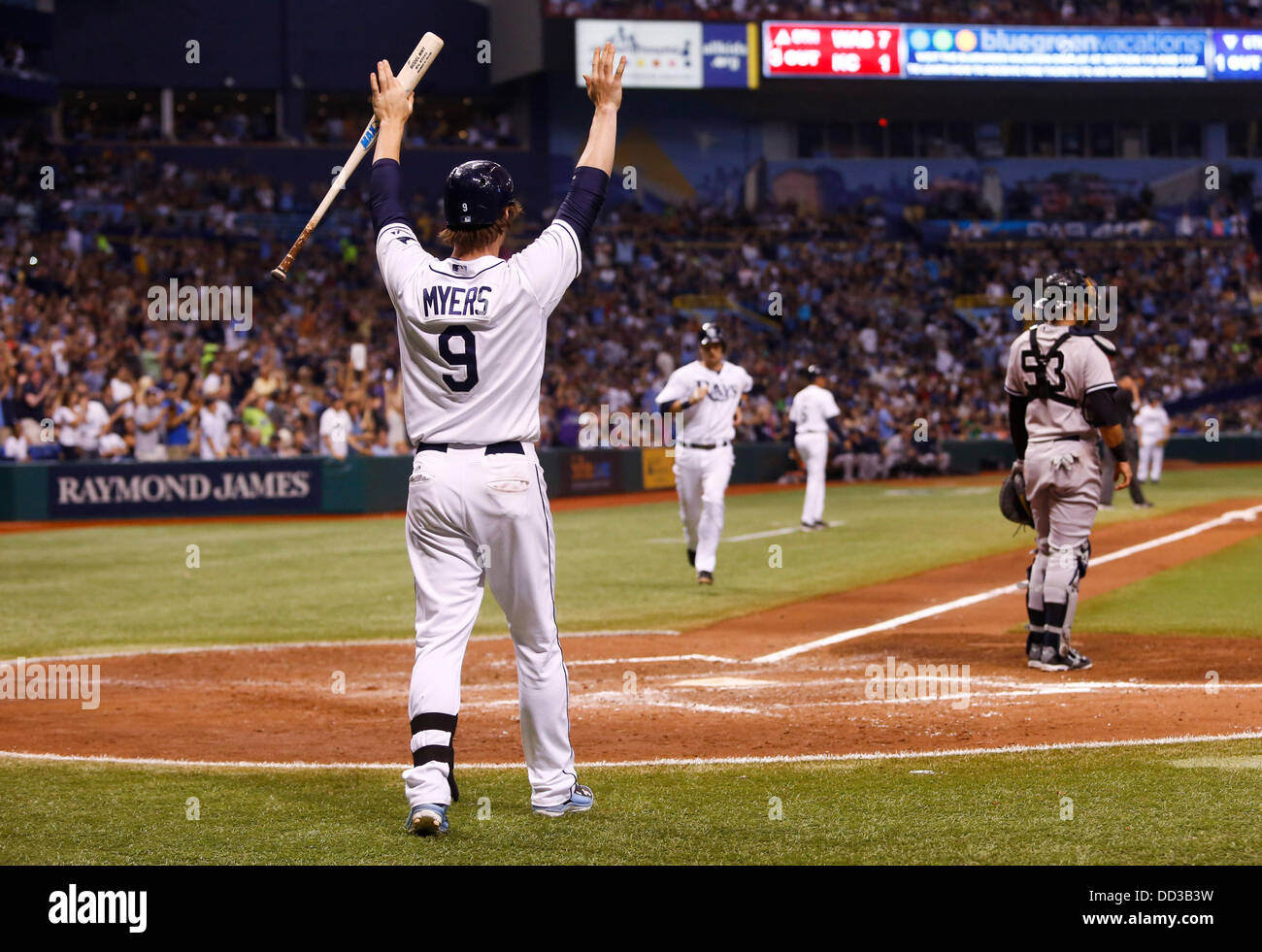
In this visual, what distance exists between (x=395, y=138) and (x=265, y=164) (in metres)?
33.9

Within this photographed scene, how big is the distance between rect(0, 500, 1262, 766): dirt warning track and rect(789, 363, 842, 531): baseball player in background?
8.47 metres

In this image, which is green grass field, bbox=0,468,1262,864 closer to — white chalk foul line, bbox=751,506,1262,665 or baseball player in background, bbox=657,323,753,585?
white chalk foul line, bbox=751,506,1262,665

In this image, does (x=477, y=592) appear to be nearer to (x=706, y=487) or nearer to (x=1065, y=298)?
(x=1065, y=298)

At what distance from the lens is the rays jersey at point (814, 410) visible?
Answer: 70.2ft

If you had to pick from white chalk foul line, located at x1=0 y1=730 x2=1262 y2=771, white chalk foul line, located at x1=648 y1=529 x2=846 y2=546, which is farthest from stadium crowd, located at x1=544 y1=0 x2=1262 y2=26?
white chalk foul line, located at x1=0 y1=730 x2=1262 y2=771

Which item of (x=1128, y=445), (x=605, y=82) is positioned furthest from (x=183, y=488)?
(x=605, y=82)

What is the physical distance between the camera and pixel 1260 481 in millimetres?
29953

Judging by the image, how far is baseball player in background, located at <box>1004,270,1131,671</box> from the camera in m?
9.31

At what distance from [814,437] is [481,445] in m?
16.3

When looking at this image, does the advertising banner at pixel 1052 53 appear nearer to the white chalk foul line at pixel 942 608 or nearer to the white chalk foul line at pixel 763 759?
the white chalk foul line at pixel 942 608

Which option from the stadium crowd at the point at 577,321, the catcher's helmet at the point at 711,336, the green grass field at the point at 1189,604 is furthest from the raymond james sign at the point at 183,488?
the green grass field at the point at 1189,604

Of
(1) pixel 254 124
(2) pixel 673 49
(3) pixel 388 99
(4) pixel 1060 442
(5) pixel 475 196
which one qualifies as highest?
(2) pixel 673 49

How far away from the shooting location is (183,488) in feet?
77.7
